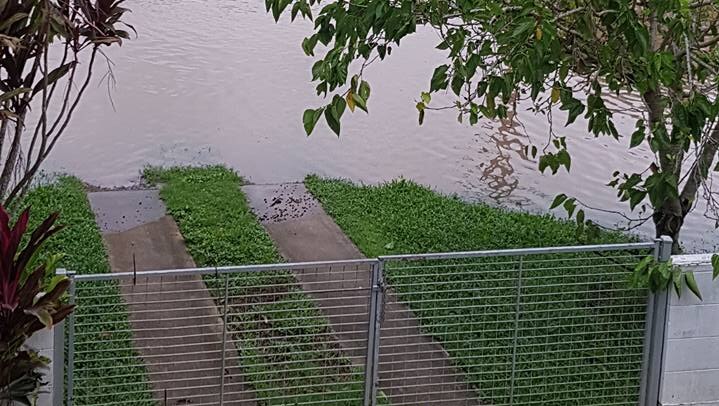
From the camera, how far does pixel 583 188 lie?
376 inches

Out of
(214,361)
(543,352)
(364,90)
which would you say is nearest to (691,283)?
(543,352)

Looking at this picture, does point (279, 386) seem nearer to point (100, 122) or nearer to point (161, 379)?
point (161, 379)

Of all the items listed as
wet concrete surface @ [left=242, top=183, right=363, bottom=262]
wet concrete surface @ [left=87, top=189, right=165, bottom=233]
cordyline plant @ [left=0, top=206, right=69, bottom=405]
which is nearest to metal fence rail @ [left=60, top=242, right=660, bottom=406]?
cordyline plant @ [left=0, top=206, right=69, bottom=405]

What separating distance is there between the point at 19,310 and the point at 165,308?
1.67 m

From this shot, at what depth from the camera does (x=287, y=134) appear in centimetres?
1048

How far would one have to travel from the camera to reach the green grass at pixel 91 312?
428 cm

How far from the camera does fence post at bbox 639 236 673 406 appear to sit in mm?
4461

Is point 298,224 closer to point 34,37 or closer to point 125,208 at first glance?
point 125,208

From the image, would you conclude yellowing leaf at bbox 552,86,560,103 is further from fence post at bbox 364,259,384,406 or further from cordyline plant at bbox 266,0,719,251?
fence post at bbox 364,259,384,406

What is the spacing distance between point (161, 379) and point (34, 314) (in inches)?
52.8

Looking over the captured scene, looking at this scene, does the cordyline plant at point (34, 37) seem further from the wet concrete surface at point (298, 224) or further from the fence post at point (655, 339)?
the wet concrete surface at point (298, 224)

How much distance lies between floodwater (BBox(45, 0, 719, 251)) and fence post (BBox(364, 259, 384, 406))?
186 inches

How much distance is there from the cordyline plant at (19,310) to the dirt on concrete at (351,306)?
108 cm

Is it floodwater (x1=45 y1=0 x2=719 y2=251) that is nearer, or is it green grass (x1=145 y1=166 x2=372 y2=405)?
green grass (x1=145 y1=166 x2=372 y2=405)
